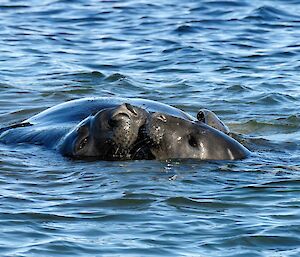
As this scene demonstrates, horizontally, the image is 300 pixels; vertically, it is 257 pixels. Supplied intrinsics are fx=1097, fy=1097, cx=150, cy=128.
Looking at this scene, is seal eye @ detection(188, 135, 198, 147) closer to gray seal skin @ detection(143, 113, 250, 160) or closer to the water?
gray seal skin @ detection(143, 113, 250, 160)

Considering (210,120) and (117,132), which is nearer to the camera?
(117,132)

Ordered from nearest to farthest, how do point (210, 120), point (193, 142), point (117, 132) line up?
point (117, 132) < point (193, 142) < point (210, 120)

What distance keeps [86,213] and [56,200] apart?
406mm

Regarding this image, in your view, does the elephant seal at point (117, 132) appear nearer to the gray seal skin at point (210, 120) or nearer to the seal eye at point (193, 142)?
the seal eye at point (193, 142)

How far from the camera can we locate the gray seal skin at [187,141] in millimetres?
8234

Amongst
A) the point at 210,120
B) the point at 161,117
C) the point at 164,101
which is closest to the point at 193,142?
the point at 161,117

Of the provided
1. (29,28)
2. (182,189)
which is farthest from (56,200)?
(29,28)

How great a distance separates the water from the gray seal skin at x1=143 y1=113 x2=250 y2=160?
10cm

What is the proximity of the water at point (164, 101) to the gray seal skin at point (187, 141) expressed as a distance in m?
0.10

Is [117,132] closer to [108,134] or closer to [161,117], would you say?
[108,134]

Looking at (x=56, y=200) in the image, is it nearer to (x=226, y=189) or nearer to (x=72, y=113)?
(x=226, y=189)

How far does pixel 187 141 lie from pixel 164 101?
11.8ft

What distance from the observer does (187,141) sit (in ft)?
27.4

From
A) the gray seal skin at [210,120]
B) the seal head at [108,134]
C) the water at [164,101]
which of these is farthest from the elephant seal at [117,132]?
the gray seal skin at [210,120]
